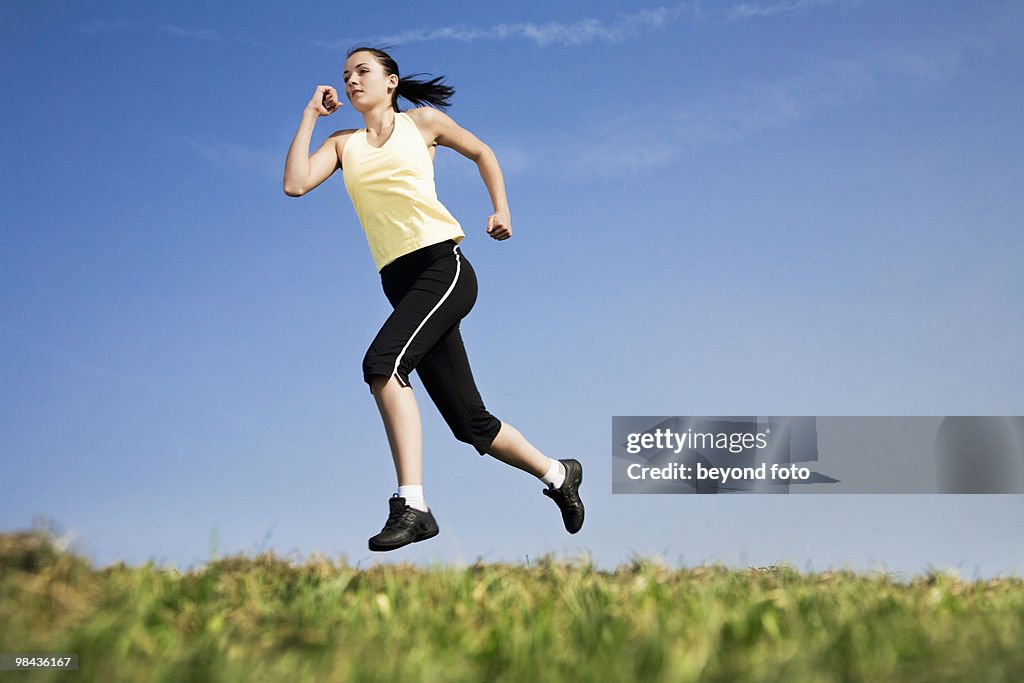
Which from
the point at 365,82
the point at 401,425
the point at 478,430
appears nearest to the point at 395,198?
the point at 365,82

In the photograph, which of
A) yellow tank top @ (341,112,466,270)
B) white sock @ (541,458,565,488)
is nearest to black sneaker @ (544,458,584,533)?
white sock @ (541,458,565,488)

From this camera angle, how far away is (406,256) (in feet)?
16.1

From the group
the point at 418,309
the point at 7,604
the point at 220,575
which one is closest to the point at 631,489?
the point at 418,309

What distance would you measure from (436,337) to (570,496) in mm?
1540

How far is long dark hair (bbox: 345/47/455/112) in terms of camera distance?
525cm

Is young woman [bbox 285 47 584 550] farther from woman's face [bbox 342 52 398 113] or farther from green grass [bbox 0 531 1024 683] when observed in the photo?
green grass [bbox 0 531 1024 683]

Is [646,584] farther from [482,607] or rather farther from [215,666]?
[215,666]

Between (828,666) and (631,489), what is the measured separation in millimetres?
4983

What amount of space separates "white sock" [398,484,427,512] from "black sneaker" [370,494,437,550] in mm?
18

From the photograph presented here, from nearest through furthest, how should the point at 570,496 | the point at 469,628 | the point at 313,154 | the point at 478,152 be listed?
the point at 469,628 → the point at 313,154 → the point at 478,152 → the point at 570,496

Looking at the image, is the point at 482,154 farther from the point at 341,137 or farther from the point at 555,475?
the point at 555,475

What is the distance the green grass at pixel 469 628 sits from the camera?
7.44 ft

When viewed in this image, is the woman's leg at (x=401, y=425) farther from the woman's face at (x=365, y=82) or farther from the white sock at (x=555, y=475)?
the woman's face at (x=365, y=82)

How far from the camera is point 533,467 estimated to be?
558cm
